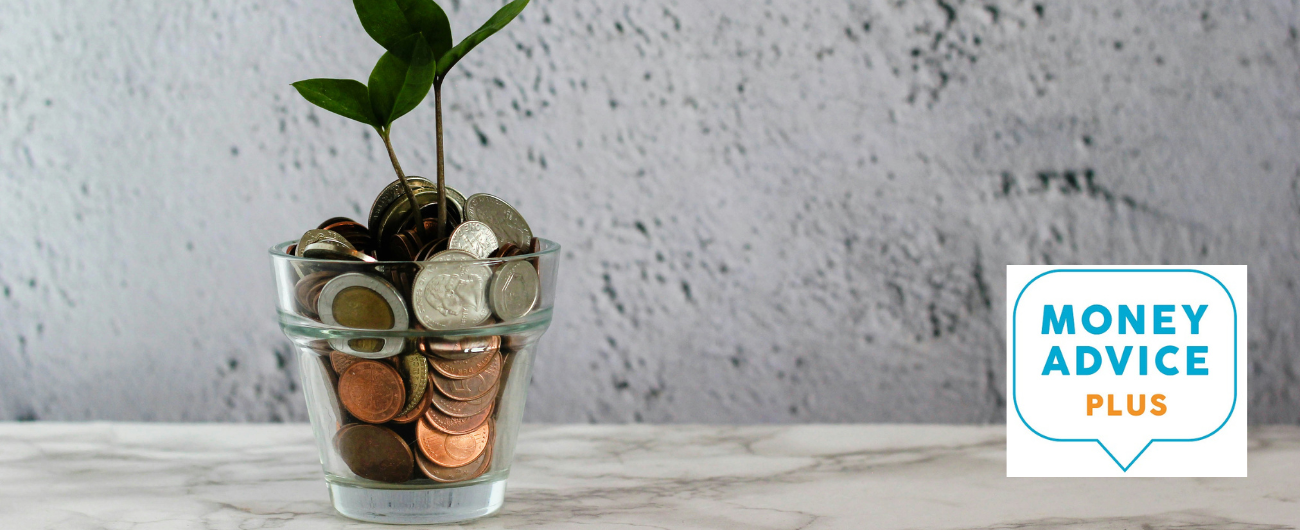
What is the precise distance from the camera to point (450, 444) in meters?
0.62

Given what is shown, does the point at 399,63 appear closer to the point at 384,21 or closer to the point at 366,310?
the point at 384,21

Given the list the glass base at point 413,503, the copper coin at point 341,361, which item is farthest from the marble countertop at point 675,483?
the copper coin at point 341,361

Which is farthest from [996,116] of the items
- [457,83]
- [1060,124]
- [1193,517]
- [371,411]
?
[371,411]

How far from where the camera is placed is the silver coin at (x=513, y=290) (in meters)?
0.60

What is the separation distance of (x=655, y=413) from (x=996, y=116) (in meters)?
0.44

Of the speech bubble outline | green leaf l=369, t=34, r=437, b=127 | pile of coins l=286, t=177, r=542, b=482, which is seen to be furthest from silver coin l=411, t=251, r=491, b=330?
the speech bubble outline

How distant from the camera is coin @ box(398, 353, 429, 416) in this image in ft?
1.96

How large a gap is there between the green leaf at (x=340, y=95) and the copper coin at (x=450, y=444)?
198mm

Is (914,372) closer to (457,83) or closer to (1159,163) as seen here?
(1159,163)

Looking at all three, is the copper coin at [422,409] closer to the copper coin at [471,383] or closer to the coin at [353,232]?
the copper coin at [471,383]

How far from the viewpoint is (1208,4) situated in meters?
0.92

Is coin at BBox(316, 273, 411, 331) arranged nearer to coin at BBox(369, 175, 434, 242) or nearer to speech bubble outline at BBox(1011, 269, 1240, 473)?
coin at BBox(369, 175, 434, 242)

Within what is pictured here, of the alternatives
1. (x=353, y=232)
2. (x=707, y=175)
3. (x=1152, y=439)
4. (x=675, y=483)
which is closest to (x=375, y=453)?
(x=353, y=232)

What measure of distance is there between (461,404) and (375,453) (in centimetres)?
6
